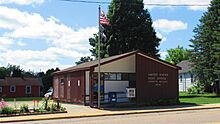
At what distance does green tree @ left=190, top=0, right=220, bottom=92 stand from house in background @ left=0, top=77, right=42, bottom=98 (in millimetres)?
34504

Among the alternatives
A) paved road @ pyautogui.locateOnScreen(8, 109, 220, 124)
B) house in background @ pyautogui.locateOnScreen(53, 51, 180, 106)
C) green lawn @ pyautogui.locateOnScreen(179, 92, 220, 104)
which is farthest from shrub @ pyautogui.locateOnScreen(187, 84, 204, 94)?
paved road @ pyautogui.locateOnScreen(8, 109, 220, 124)

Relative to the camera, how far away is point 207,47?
45.2 metres

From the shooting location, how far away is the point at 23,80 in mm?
70438

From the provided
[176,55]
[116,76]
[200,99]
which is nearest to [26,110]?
[116,76]

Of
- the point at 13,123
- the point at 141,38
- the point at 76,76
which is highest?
the point at 141,38

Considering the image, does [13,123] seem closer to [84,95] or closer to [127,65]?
[84,95]

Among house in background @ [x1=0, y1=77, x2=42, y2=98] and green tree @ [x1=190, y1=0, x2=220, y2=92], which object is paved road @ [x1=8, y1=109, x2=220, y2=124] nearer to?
green tree @ [x1=190, y1=0, x2=220, y2=92]

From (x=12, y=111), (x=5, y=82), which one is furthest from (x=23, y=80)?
(x=12, y=111)

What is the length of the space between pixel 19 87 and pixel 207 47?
37.6 metres

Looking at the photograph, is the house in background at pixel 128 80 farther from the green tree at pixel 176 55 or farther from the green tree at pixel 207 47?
the green tree at pixel 176 55

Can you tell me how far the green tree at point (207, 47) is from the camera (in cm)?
4331

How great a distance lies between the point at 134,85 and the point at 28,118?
13483mm

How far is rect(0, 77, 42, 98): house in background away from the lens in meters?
67.8

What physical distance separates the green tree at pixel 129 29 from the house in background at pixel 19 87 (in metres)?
24.4
